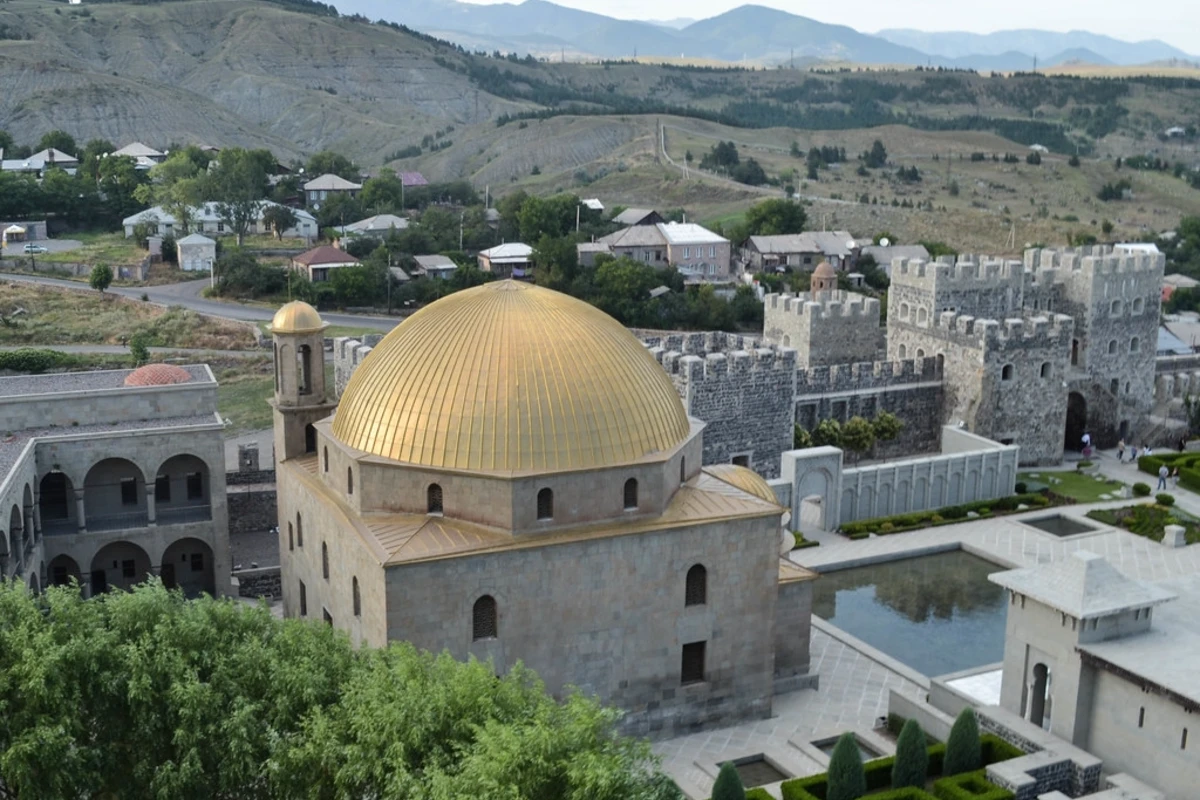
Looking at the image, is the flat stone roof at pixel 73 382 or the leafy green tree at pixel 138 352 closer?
the flat stone roof at pixel 73 382

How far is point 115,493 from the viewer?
31.7 metres

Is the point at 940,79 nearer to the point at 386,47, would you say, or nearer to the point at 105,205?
the point at 386,47

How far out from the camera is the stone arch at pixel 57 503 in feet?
101

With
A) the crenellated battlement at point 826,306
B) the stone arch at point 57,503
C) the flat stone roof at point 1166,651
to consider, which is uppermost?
the crenellated battlement at point 826,306

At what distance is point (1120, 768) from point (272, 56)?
14226 cm

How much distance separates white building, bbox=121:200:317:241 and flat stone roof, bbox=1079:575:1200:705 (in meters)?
64.3

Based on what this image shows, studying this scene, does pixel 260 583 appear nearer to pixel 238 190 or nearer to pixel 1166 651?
pixel 1166 651

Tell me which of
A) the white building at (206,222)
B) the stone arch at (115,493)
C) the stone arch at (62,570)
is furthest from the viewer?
the white building at (206,222)

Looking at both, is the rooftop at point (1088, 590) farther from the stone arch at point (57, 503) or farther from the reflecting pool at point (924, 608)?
the stone arch at point (57, 503)

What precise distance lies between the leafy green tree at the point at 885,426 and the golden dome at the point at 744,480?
14.4 m

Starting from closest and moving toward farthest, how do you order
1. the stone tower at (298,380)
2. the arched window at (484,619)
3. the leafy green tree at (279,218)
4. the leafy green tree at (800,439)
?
the arched window at (484,619) → the stone tower at (298,380) → the leafy green tree at (800,439) → the leafy green tree at (279,218)

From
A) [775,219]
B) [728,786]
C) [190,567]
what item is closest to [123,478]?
[190,567]

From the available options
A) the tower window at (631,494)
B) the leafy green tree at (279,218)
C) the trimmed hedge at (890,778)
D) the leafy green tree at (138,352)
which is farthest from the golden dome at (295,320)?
the leafy green tree at (279,218)

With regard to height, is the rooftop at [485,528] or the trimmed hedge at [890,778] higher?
the rooftop at [485,528]
